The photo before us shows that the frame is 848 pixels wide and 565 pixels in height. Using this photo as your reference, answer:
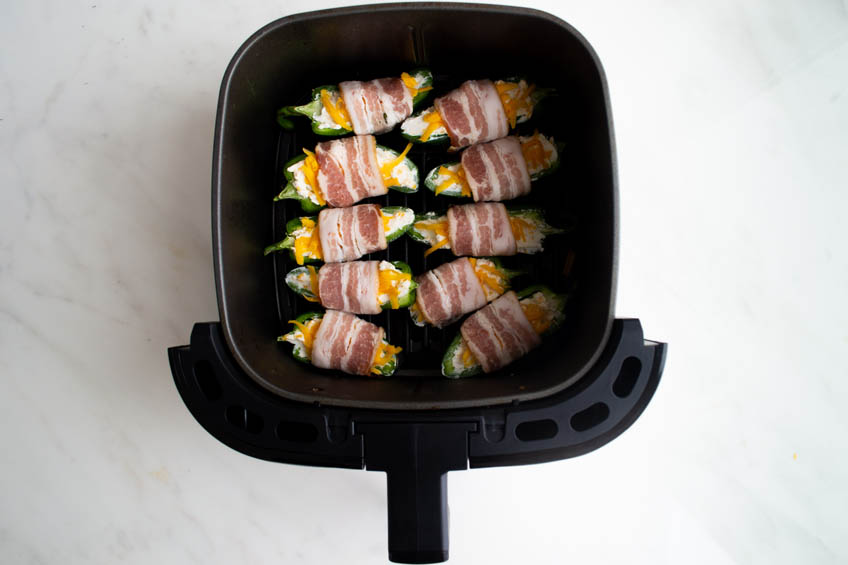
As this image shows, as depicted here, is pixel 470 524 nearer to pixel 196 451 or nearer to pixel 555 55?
pixel 196 451

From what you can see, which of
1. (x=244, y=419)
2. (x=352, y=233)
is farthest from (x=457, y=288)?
(x=244, y=419)

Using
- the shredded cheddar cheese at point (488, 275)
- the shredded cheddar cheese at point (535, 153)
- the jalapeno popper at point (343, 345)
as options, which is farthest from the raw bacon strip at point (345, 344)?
the shredded cheddar cheese at point (535, 153)

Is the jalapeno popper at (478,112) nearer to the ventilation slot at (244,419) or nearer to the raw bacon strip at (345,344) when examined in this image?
the raw bacon strip at (345,344)

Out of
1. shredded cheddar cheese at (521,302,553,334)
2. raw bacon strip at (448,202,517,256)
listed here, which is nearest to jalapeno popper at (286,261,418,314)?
raw bacon strip at (448,202,517,256)

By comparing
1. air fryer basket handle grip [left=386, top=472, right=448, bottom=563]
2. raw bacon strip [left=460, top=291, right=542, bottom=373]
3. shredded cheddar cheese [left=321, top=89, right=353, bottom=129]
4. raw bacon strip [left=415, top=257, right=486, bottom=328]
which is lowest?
air fryer basket handle grip [left=386, top=472, right=448, bottom=563]

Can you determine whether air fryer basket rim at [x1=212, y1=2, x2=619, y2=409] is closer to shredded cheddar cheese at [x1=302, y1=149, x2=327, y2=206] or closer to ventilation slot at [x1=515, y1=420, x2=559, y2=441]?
ventilation slot at [x1=515, y1=420, x2=559, y2=441]

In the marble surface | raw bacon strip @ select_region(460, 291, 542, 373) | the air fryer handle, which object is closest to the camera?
the air fryer handle
